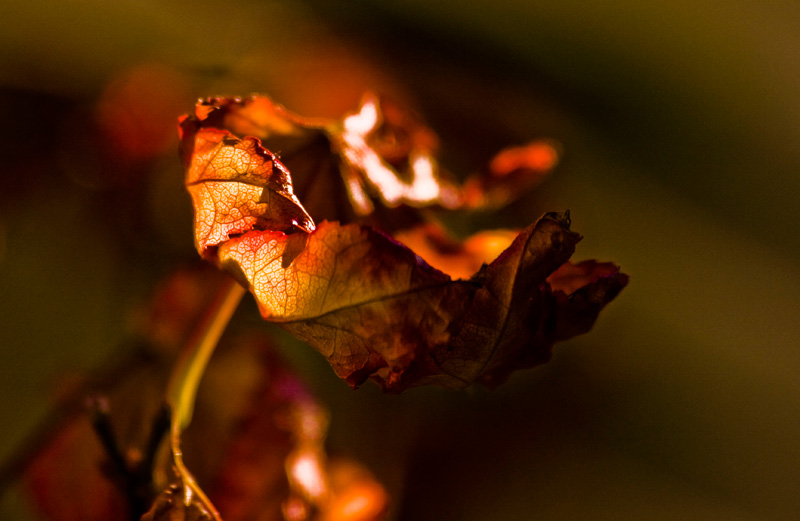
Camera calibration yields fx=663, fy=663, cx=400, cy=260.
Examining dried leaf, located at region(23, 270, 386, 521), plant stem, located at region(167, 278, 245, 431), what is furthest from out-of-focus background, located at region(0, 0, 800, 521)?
plant stem, located at region(167, 278, 245, 431)

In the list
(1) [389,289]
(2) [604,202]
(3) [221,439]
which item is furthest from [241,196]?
(2) [604,202]

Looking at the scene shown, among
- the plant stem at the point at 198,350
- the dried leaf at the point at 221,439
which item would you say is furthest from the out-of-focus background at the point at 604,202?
the plant stem at the point at 198,350

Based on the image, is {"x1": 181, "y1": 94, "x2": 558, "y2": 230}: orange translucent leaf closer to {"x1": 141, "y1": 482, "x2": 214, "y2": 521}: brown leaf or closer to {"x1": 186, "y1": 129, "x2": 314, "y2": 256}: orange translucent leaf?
{"x1": 186, "y1": 129, "x2": 314, "y2": 256}: orange translucent leaf

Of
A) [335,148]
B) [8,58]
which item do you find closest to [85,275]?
[8,58]

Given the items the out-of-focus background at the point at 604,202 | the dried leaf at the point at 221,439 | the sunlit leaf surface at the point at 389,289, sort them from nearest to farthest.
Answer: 1. the sunlit leaf surface at the point at 389,289
2. the dried leaf at the point at 221,439
3. the out-of-focus background at the point at 604,202

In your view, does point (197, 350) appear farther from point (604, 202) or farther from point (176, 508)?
point (604, 202)

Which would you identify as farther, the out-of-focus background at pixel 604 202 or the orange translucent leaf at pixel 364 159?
the out-of-focus background at pixel 604 202

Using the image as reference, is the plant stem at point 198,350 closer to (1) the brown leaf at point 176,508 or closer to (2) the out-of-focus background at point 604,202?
(1) the brown leaf at point 176,508

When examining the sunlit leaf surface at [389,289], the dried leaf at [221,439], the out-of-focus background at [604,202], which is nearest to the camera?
the sunlit leaf surface at [389,289]

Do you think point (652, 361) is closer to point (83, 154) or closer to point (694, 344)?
point (694, 344)
